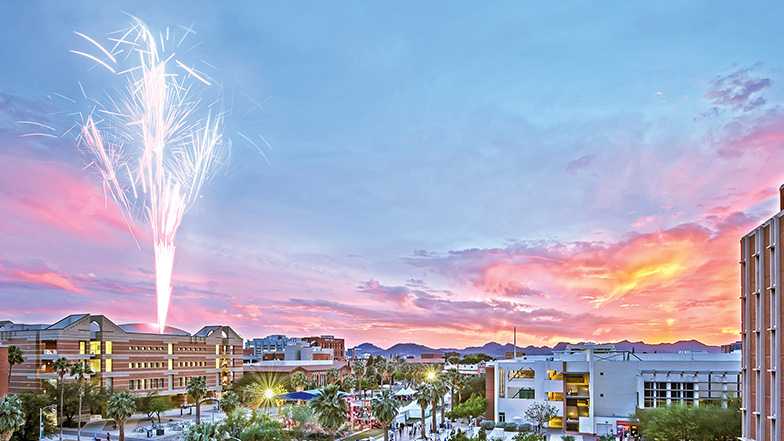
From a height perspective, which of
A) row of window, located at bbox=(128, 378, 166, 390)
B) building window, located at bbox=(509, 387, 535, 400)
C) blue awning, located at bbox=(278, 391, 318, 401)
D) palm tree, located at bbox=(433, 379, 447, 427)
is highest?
palm tree, located at bbox=(433, 379, 447, 427)

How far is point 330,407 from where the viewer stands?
155ft

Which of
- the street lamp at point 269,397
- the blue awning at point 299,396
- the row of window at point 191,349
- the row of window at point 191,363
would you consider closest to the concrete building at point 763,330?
the blue awning at point 299,396

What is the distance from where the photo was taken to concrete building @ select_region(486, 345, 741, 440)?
213 ft

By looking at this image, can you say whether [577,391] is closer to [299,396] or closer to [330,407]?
[299,396]

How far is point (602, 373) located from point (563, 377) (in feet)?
14.8

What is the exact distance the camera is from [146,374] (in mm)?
92375

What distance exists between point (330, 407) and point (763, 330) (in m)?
29.5

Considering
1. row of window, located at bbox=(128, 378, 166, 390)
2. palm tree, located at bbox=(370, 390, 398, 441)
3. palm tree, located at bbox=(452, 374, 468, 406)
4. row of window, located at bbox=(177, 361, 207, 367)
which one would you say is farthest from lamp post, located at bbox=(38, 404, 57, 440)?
palm tree, located at bbox=(452, 374, 468, 406)

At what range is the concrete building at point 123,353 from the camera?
79625 mm

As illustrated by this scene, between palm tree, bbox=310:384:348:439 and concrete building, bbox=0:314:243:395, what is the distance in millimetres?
45799

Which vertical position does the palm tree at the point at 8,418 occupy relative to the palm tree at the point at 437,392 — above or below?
above

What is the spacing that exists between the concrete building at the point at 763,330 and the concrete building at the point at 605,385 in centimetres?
3532

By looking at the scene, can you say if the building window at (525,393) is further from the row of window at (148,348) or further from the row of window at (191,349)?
the row of window at (191,349)

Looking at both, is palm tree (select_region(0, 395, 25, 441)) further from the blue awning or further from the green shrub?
the green shrub
